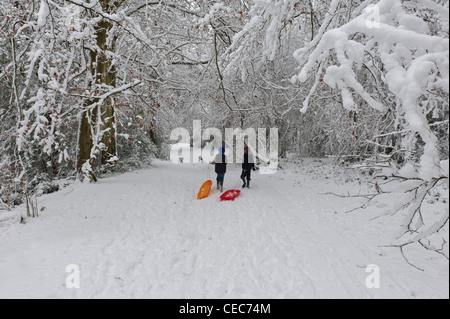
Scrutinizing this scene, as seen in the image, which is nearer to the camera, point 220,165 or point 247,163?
point 220,165

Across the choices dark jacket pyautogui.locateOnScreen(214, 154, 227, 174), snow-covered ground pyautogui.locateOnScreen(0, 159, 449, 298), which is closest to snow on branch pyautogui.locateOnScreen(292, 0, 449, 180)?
snow-covered ground pyautogui.locateOnScreen(0, 159, 449, 298)

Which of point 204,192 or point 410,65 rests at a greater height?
point 410,65

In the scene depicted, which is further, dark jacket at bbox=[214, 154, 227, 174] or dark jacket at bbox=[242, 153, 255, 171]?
dark jacket at bbox=[242, 153, 255, 171]

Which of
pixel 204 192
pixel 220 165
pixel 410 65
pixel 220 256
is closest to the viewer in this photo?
pixel 410 65

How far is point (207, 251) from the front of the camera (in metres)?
5.62

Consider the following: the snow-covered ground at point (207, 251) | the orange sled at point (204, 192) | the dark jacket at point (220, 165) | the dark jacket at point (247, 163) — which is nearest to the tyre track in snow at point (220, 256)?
the snow-covered ground at point (207, 251)

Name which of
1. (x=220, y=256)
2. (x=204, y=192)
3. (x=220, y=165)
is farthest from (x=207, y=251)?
(x=220, y=165)

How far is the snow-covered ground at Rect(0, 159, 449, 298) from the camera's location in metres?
4.14

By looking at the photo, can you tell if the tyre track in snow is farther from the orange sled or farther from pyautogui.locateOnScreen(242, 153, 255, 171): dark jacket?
pyautogui.locateOnScreen(242, 153, 255, 171): dark jacket

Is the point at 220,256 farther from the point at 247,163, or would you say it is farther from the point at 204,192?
the point at 247,163

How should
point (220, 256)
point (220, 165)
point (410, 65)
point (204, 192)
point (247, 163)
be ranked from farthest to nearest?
point (247, 163)
point (220, 165)
point (204, 192)
point (220, 256)
point (410, 65)

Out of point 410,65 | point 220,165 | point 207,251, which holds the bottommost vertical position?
point 207,251

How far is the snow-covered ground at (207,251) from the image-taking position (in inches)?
163
